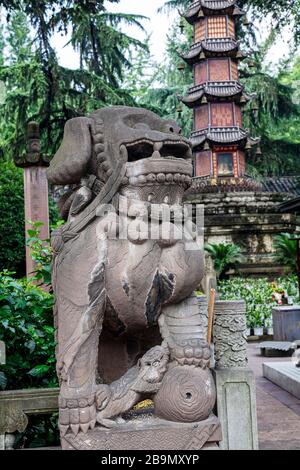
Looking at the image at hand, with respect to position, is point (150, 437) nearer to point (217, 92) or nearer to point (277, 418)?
point (277, 418)

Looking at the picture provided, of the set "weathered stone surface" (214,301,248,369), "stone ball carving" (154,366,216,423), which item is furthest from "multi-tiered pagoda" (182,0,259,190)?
"stone ball carving" (154,366,216,423)

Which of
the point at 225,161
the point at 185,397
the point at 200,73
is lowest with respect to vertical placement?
the point at 185,397

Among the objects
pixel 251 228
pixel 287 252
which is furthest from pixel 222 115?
pixel 287 252

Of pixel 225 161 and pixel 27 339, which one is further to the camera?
pixel 225 161

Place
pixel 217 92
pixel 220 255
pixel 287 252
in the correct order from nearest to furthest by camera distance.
→ pixel 287 252
pixel 220 255
pixel 217 92

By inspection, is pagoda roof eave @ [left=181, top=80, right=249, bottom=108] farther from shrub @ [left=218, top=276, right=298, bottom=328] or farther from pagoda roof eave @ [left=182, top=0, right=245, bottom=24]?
shrub @ [left=218, top=276, right=298, bottom=328]

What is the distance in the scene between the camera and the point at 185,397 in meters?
2.34

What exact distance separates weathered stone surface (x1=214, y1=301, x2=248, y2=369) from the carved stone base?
425 mm

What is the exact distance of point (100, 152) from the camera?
2.59 meters

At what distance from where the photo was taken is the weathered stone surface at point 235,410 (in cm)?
252

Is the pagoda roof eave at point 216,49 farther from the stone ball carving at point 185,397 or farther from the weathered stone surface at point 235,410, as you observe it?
the stone ball carving at point 185,397

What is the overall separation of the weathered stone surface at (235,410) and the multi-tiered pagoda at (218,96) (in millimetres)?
17520

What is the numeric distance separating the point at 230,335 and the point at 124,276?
2.42 ft

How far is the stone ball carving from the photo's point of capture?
7.67 feet
